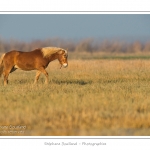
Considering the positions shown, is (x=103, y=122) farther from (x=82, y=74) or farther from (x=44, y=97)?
(x=82, y=74)

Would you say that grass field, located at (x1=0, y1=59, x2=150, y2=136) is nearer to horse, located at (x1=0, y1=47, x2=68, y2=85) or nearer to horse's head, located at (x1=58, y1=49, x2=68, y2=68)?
horse's head, located at (x1=58, y1=49, x2=68, y2=68)

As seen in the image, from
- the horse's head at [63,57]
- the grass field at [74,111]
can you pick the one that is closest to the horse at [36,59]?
the horse's head at [63,57]

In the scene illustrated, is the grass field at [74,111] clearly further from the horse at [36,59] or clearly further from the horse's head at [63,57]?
the horse at [36,59]

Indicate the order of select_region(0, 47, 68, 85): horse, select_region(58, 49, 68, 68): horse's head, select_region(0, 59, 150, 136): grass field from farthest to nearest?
select_region(0, 47, 68, 85): horse < select_region(58, 49, 68, 68): horse's head < select_region(0, 59, 150, 136): grass field

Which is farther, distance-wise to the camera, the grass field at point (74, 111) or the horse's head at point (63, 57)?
the horse's head at point (63, 57)

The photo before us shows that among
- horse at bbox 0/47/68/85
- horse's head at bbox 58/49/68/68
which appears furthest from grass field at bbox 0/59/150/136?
horse at bbox 0/47/68/85

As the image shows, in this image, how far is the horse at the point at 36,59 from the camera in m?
13.4

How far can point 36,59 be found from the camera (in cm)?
1355

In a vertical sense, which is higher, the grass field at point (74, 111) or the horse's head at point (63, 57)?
the horse's head at point (63, 57)

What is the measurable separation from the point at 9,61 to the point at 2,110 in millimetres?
5190

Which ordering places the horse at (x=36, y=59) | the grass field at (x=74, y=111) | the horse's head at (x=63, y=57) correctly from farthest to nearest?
the horse at (x=36, y=59) < the horse's head at (x=63, y=57) < the grass field at (x=74, y=111)

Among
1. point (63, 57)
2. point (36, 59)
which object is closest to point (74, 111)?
point (63, 57)

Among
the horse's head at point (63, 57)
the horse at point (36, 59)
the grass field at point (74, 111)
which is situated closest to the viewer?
the grass field at point (74, 111)

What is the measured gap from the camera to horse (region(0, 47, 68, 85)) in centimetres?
1341
